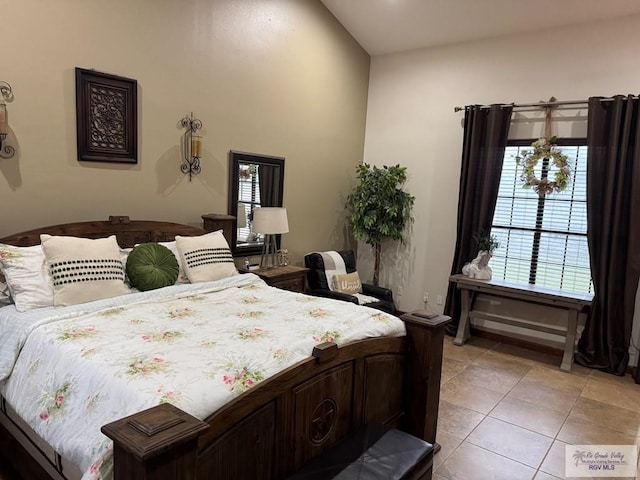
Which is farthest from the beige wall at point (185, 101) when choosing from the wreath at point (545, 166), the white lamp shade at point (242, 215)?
the wreath at point (545, 166)

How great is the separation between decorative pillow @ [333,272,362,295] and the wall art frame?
225cm

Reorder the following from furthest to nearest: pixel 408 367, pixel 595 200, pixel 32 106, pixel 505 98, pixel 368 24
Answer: pixel 368 24 → pixel 505 98 → pixel 595 200 → pixel 32 106 → pixel 408 367

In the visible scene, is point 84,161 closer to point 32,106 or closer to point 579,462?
point 32,106

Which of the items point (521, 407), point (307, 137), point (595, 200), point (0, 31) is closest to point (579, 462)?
point (521, 407)

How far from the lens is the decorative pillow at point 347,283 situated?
4562 millimetres

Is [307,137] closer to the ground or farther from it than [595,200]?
farther from it

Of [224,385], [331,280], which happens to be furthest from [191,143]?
[224,385]

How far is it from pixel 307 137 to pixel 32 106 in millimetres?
2630

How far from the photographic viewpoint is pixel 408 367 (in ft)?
8.48

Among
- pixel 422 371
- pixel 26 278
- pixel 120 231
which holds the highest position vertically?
pixel 120 231

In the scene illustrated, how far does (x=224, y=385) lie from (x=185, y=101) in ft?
8.82

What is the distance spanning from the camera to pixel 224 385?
1.62 m

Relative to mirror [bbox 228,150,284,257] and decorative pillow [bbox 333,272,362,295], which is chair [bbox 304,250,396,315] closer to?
decorative pillow [bbox 333,272,362,295]

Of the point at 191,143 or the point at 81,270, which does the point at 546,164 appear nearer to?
the point at 191,143
